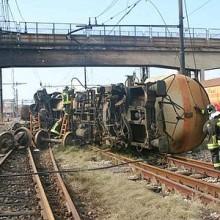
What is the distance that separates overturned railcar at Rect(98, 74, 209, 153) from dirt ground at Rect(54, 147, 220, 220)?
5.37 ft

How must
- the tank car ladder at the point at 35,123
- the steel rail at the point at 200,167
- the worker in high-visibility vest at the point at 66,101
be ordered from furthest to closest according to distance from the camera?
1. the tank car ladder at the point at 35,123
2. the worker in high-visibility vest at the point at 66,101
3. the steel rail at the point at 200,167

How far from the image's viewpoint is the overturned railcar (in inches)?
548

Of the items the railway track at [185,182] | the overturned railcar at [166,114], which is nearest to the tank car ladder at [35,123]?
the overturned railcar at [166,114]

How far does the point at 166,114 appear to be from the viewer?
1414cm

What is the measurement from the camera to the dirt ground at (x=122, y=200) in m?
7.85

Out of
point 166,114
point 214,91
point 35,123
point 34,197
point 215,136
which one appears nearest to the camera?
point 34,197

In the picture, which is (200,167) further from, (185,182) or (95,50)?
(95,50)

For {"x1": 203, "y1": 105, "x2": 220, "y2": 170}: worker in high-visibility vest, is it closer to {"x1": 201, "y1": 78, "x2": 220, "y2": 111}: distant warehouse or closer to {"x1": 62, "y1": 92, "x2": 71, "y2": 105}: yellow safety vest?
{"x1": 62, "y1": 92, "x2": 71, "y2": 105}: yellow safety vest

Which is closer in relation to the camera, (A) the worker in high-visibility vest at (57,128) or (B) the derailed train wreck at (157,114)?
(B) the derailed train wreck at (157,114)

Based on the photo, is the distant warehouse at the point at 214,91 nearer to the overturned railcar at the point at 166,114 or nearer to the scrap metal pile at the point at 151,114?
the scrap metal pile at the point at 151,114

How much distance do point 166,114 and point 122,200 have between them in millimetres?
5369

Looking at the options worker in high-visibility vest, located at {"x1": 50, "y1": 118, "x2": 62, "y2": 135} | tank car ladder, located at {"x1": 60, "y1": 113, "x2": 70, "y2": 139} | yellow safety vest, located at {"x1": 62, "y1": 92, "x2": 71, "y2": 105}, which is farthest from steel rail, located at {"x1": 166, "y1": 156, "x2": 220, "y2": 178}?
worker in high-visibility vest, located at {"x1": 50, "y1": 118, "x2": 62, "y2": 135}

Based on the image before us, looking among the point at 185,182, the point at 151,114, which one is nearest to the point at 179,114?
the point at 151,114

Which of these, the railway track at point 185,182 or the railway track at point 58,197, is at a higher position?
the railway track at point 185,182
